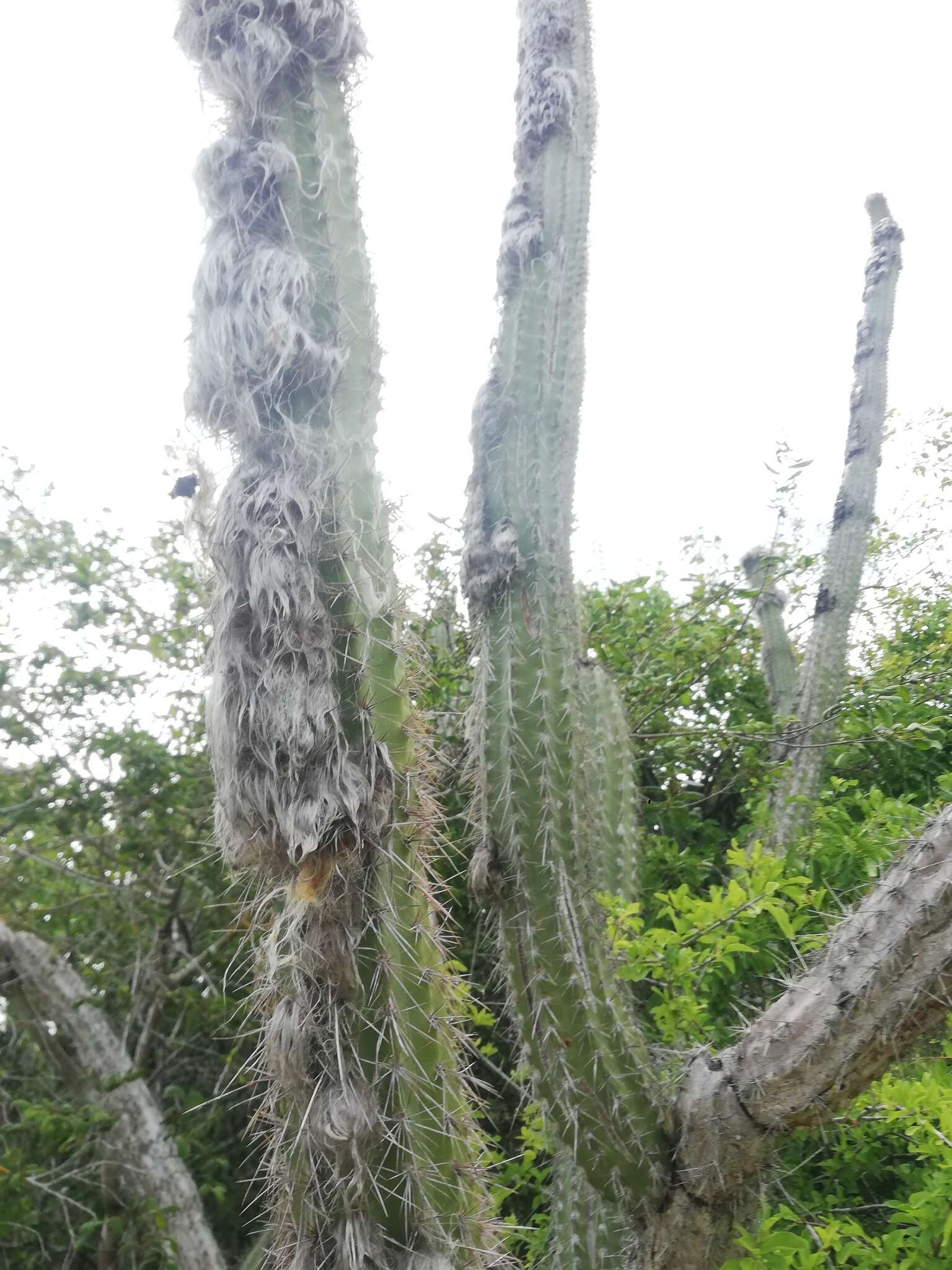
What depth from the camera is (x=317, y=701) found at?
146cm

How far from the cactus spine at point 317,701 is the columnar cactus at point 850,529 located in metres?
1.89

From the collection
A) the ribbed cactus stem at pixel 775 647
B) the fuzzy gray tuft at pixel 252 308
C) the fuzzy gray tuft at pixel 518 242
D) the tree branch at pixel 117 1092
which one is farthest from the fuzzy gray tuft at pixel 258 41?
the tree branch at pixel 117 1092

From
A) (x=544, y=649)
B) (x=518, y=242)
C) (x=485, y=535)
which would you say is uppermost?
(x=518, y=242)

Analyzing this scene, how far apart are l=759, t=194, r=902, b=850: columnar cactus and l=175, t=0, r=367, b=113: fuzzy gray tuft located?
92.4 inches

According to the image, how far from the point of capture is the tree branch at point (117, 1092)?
325 centimetres

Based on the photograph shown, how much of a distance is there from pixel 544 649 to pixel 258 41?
125cm

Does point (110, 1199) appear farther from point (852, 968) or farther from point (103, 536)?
point (852, 968)

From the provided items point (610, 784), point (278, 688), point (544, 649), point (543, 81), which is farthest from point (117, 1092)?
point (543, 81)

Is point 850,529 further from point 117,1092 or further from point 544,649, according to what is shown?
point 117,1092

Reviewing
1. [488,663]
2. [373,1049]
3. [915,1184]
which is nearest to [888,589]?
[915,1184]

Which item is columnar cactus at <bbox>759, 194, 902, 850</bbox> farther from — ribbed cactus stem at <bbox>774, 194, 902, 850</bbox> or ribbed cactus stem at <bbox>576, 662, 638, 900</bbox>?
ribbed cactus stem at <bbox>576, 662, 638, 900</bbox>

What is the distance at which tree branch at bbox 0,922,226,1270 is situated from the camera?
325 cm

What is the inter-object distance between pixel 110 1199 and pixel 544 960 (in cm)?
267

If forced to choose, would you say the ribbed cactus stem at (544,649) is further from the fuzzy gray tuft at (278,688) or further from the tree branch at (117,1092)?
the tree branch at (117,1092)
